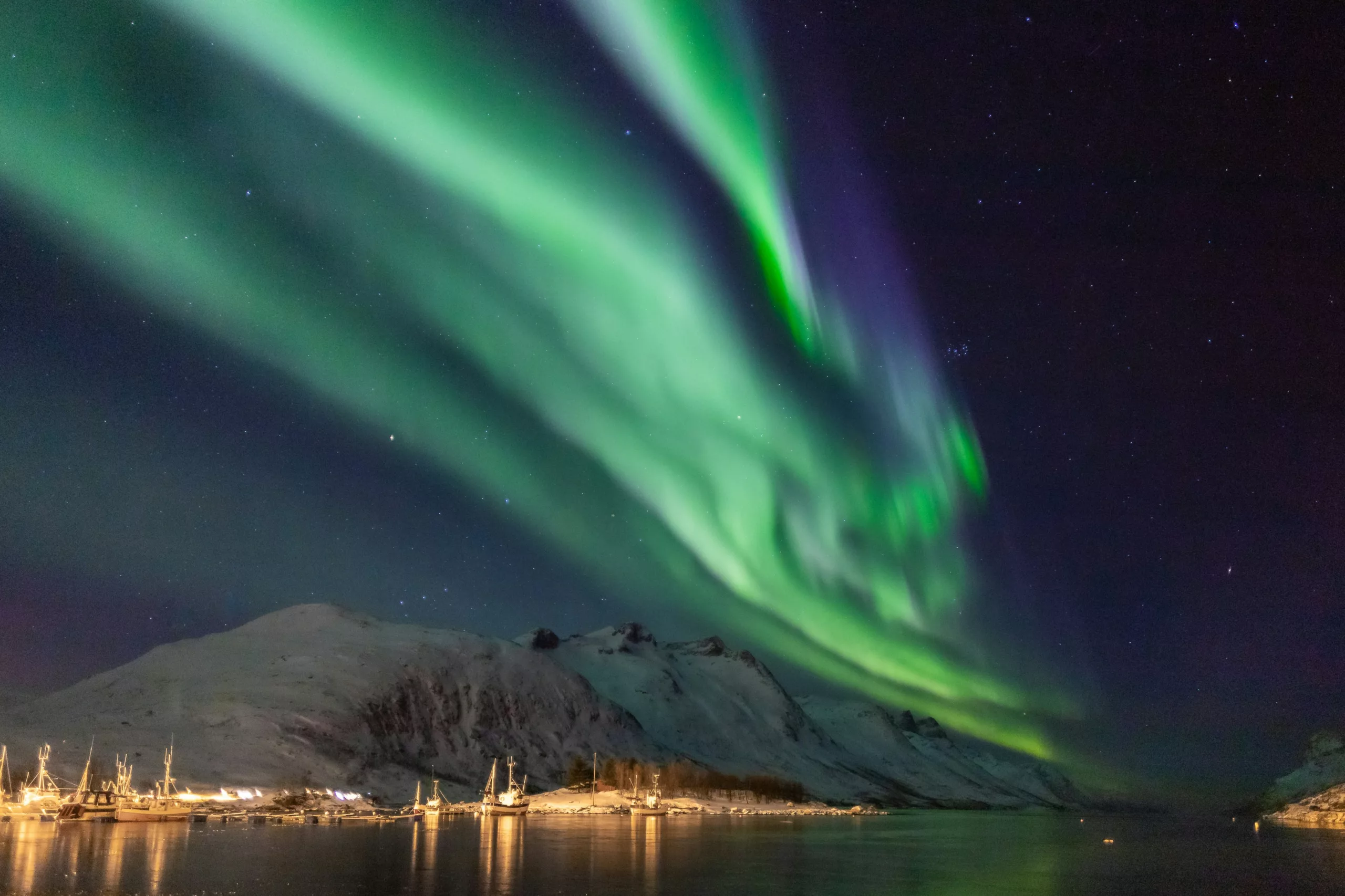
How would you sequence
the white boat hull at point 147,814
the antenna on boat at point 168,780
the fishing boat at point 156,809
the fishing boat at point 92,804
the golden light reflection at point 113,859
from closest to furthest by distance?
the golden light reflection at point 113,859, the fishing boat at point 92,804, the white boat hull at point 147,814, the fishing boat at point 156,809, the antenna on boat at point 168,780

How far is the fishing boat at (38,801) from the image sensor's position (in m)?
139

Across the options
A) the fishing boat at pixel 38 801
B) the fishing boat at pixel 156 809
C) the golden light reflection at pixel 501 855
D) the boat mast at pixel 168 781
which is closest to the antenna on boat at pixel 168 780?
the boat mast at pixel 168 781

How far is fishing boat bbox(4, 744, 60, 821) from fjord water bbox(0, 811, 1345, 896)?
17.7 metres

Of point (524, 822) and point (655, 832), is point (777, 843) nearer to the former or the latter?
point (655, 832)

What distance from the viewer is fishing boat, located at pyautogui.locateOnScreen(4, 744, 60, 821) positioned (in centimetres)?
13862

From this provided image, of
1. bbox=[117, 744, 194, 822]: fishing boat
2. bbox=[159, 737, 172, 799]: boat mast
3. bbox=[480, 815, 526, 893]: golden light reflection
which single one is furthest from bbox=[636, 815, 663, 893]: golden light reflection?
bbox=[159, 737, 172, 799]: boat mast

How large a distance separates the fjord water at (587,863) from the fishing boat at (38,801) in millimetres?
17698


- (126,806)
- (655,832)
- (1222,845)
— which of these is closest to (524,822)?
(655,832)

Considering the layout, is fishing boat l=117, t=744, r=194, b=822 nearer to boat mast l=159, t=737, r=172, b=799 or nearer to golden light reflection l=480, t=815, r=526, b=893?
boat mast l=159, t=737, r=172, b=799

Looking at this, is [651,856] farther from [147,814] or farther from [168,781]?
[168,781]

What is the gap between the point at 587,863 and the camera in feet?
272

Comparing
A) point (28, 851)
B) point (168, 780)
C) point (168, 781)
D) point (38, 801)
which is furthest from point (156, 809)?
point (28, 851)

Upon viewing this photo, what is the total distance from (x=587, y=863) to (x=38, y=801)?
10439cm

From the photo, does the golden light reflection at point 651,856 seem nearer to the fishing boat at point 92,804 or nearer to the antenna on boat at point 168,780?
the antenna on boat at point 168,780
